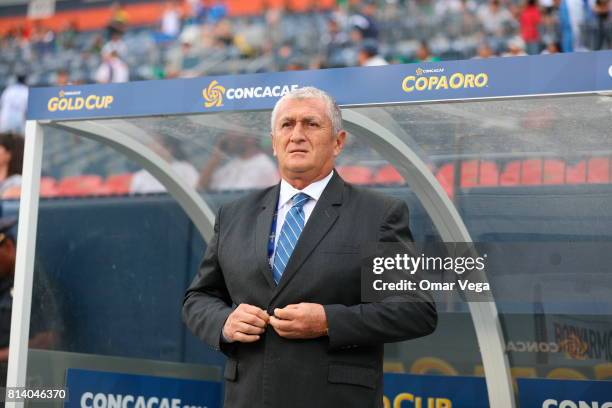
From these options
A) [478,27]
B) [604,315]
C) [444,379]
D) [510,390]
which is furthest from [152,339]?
[478,27]

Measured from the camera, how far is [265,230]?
11.5ft

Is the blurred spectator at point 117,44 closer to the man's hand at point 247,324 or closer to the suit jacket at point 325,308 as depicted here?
the suit jacket at point 325,308

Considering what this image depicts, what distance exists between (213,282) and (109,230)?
2.78 m

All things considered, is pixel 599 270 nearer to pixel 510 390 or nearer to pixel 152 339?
pixel 510 390

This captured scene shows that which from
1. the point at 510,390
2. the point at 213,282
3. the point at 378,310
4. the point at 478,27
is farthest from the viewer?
the point at 478,27

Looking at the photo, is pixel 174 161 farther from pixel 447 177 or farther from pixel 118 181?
pixel 118 181

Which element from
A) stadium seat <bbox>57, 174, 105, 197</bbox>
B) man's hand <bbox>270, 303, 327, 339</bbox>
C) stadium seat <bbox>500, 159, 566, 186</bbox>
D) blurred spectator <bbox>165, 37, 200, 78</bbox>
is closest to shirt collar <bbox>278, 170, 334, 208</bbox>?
man's hand <bbox>270, 303, 327, 339</bbox>

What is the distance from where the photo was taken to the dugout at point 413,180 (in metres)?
4.25

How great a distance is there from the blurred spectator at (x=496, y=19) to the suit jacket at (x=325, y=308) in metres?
11.3

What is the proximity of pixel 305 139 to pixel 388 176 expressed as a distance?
2.00m

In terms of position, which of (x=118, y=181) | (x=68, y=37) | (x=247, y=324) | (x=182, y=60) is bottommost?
(x=247, y=324)

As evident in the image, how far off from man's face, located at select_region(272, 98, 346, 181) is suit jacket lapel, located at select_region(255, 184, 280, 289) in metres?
0.12

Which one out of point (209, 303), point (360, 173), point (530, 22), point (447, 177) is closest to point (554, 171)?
point (447, 177)

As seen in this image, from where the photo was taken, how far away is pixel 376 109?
4570 millimetres
